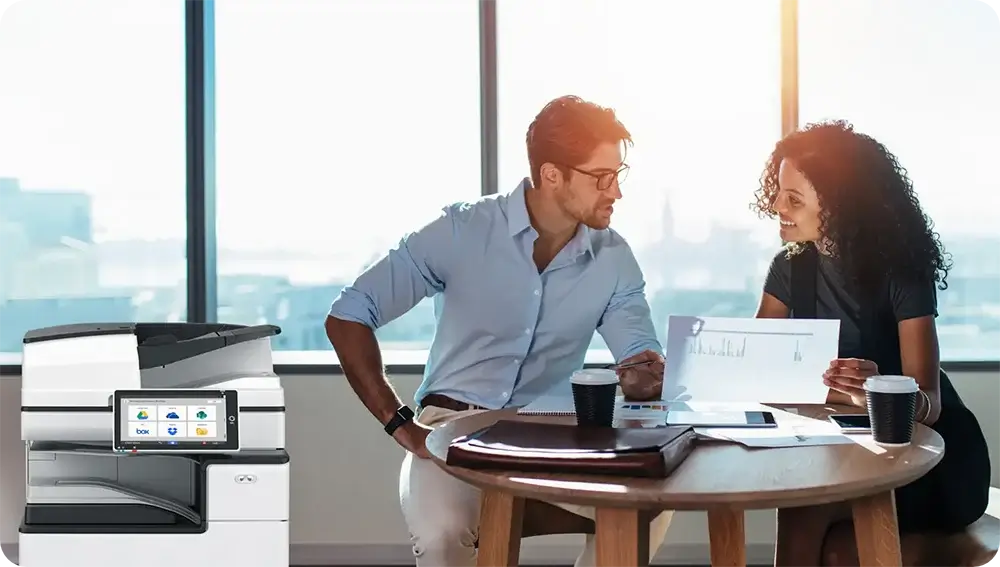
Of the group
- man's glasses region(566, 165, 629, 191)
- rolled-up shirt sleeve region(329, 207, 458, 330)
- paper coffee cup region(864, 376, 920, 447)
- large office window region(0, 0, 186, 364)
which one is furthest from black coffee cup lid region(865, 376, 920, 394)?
large office window region(0, 0, 186, 364)

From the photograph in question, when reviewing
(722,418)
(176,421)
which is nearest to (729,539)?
(722,418)

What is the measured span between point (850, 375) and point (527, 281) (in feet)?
2.34

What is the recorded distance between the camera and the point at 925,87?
292cm

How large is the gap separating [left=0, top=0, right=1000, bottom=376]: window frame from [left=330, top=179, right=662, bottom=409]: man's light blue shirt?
757 millimetres

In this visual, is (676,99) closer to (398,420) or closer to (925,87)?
(925,87)

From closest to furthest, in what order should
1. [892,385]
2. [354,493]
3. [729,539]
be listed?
[892,385], [729,539], [354,493]

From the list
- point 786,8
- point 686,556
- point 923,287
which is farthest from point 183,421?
point 786,8

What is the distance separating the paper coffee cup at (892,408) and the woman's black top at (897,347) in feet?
1.29

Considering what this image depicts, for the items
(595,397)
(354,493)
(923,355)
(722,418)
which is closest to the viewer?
(595,397)

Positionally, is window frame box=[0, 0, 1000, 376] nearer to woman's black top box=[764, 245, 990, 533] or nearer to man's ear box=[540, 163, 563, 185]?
man's ear box=[540, 163, 563, 185]

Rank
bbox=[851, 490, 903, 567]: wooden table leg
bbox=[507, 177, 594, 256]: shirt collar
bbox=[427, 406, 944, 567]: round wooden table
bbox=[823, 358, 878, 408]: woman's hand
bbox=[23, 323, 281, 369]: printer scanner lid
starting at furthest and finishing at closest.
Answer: bbox=[507, 177, 594, 256]: shirt collar → bbox=[23, 323, 281, 369]: printer scanner lid → bbox=[823, 358, 878, 408]: woman's hand → bbox=[851, 490, 903, 567]: wooden table leg → bbox=[427, 406, 944, 567]: round wooden table

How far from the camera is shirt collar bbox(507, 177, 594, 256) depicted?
6.94 feet

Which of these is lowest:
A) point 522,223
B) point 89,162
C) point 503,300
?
point 503,300

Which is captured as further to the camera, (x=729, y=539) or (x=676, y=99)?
(x=676, y=99)
